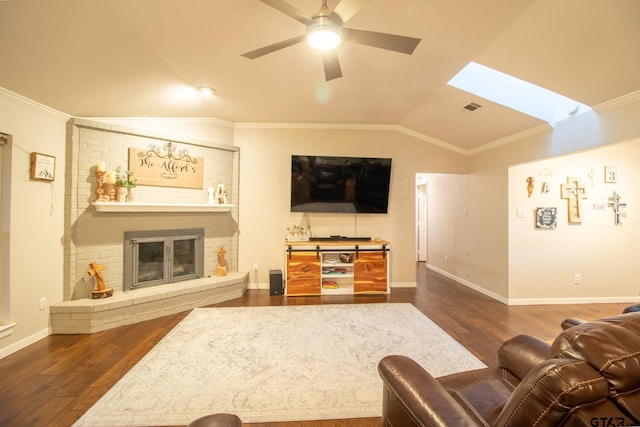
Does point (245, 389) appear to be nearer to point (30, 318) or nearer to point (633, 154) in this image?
point (30, 318)

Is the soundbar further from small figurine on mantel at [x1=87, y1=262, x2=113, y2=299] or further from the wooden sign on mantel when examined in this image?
small figurine on mantel at [x1=87, y1=262, x2=113, y2=299]

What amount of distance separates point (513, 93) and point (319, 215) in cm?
316

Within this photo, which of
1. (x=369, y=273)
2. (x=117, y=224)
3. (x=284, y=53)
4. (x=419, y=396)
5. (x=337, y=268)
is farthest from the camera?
(x=337, y=268)

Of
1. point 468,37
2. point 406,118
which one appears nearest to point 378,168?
point 406,118

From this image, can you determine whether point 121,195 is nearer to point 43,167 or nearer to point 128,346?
point 43,167

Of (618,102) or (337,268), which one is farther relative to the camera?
(337,268)

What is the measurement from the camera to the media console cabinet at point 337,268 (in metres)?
4.20

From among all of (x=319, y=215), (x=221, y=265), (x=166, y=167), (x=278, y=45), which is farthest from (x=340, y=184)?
(x=278, y=45)

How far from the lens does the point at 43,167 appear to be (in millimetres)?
2807

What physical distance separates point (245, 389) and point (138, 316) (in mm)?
2024

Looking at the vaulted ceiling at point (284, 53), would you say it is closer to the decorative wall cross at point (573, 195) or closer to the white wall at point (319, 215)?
the white wall at point (319, 215)

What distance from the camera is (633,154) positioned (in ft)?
12.9

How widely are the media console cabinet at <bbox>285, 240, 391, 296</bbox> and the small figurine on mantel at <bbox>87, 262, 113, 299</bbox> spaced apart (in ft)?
7.44

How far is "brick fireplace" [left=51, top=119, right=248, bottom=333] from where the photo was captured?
10.2 ft
